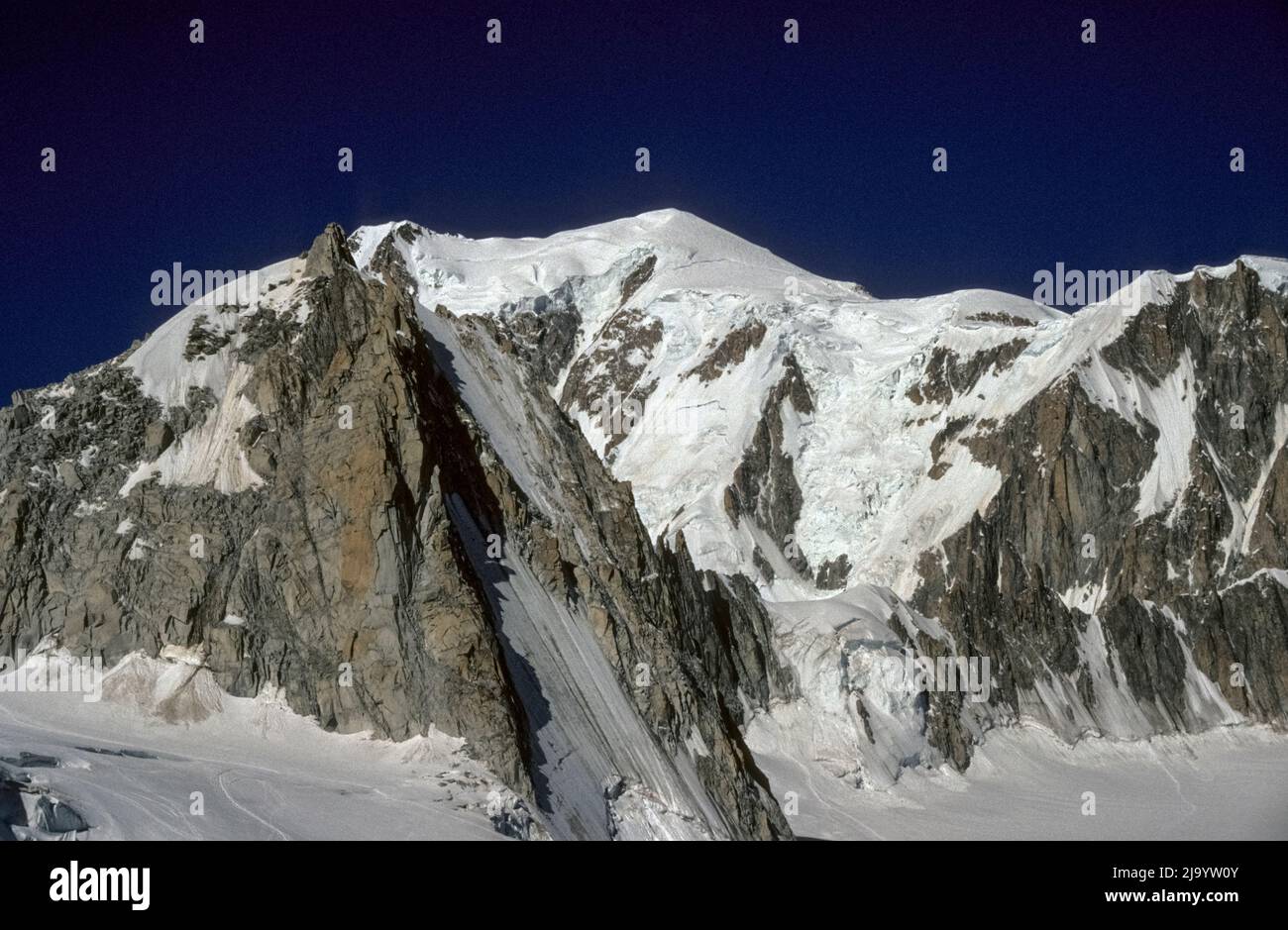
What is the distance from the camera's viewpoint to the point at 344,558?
64.3 metres

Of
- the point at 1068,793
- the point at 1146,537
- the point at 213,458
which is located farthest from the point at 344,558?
the point at 1146,537

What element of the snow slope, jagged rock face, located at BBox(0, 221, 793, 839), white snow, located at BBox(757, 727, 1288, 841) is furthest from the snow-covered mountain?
white snow, located at BBox(757, 727, 1288, 841)

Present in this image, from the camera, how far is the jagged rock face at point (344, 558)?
63250 millimetres

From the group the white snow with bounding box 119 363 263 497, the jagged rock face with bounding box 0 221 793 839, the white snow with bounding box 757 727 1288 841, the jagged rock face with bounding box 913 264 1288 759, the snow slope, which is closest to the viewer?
the snow slope

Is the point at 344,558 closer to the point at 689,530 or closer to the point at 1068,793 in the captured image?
the point at 1068,793

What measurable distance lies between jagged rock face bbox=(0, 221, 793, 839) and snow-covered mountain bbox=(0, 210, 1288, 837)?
5.3 inches

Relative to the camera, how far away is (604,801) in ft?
215

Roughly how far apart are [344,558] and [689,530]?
104698mm

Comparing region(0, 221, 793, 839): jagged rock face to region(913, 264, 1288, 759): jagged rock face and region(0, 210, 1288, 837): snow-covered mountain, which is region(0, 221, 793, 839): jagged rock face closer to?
region(0, 210, 1288, 837): snow-covered mountain

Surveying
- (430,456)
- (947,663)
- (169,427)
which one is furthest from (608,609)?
(947,663)

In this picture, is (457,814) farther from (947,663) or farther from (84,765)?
(947,663)

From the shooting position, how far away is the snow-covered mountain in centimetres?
6431

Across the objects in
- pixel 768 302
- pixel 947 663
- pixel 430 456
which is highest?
pixel 768 302
